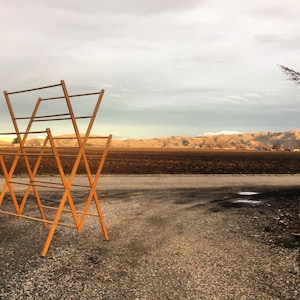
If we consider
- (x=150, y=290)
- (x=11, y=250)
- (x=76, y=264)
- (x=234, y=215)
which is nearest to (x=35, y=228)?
(x=11, y=250)

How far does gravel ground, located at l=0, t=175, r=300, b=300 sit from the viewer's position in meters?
5.61

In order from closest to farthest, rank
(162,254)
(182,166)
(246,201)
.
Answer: (162,254) → (246,201) → (182,166)

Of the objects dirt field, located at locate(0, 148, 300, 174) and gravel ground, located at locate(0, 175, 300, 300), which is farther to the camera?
dirt field, located at locate(0, 148, 300, 174)

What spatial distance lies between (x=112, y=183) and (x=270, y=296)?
13.6m

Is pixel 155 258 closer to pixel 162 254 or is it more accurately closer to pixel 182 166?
pixel 162 254

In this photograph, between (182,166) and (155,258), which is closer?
(155,258)

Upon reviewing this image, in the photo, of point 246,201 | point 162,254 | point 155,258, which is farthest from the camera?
point 246,201

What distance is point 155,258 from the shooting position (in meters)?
6.95

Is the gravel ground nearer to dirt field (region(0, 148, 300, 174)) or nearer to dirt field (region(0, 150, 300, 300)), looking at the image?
dirt field (region(0, 150, 300, 300))

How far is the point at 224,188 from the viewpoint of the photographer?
16906 millimetres

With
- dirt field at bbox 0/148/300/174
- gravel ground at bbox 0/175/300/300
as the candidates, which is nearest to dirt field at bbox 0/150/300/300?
gravel ground at bbox 0/175/300/300

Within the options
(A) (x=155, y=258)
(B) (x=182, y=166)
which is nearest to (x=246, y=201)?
(A) (x=155, y=258)

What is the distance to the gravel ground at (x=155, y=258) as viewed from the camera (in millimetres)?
5609

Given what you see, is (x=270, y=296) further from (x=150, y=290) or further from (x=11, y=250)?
(x=11, y=250)
